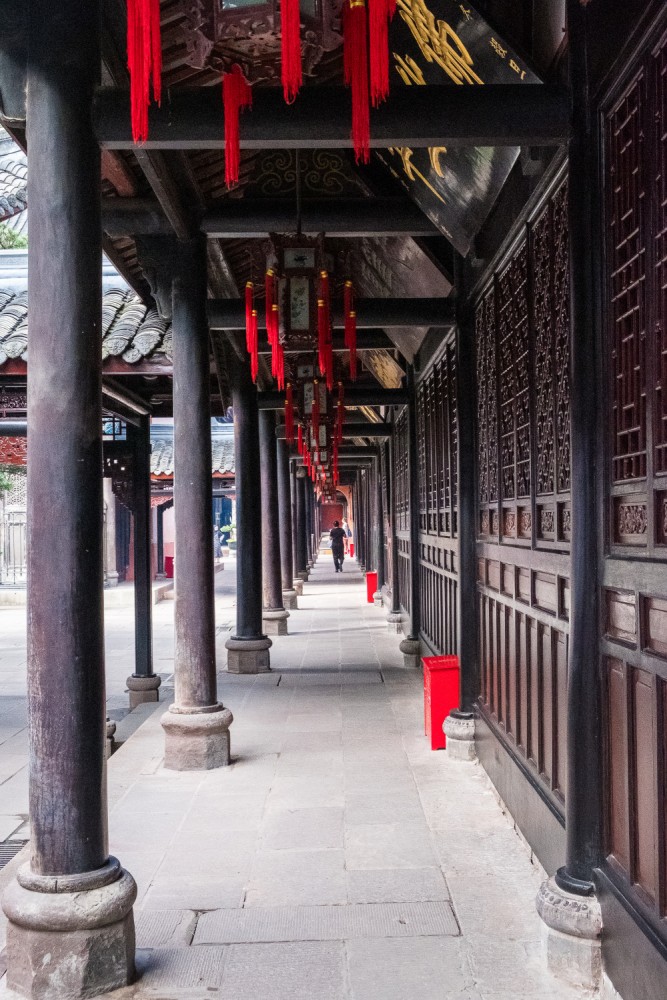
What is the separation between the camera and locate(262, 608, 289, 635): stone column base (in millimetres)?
14529

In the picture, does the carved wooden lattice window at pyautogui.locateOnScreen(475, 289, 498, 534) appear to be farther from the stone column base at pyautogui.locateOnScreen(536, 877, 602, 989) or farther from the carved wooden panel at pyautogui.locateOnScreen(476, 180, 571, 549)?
the stone column base at pyautogui.locateOnScreen(536, 877, 602, 989)

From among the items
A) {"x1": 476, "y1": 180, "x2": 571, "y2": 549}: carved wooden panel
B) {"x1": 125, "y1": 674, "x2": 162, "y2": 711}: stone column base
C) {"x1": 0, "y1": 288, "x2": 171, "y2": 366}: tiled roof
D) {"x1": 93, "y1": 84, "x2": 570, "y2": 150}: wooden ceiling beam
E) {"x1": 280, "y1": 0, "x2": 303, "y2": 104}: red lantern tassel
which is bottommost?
{"x1": 125, "y1": 674, "x2": 162, "y2": 711}: stone column base

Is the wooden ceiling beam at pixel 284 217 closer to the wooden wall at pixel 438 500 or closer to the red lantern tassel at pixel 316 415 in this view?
the wooden wall at pixel 438 500

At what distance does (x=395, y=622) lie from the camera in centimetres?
1453

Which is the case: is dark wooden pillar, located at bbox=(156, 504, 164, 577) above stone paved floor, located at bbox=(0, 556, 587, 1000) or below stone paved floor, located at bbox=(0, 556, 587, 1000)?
above

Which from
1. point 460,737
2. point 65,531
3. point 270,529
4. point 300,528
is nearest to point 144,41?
point 65,531

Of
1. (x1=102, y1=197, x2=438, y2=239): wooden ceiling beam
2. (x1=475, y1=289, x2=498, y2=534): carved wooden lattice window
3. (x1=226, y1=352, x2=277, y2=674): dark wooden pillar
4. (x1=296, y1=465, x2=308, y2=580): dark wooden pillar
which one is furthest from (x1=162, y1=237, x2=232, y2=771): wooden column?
(x1=296, y1=465, x2=308, y2=580): dark wooden pillar

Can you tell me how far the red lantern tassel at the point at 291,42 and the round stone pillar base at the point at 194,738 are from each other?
4.97 m

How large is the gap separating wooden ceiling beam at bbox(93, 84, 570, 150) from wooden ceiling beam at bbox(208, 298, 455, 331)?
3.21m

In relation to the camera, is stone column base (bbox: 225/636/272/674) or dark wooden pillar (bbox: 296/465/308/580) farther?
dark wooden pillar (bbox: 296/465/308/580)

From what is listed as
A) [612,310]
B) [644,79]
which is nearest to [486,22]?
[644,79]

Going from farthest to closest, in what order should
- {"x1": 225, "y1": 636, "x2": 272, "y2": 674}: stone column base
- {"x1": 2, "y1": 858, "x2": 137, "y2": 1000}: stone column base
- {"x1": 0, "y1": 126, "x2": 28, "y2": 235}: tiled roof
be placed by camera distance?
{"x1": 0, "y1": 126, "x2": 28, "y2": 235}: tiled roof → {"x1": 225, "y1": 636, "x2": 272, "y2": 674}: stone column base → {"x1": 2, "y1": 858, "x2": 137, "y2": 1000}: stone column base

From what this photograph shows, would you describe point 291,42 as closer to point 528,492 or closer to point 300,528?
point 528,492

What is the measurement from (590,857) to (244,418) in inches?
319
